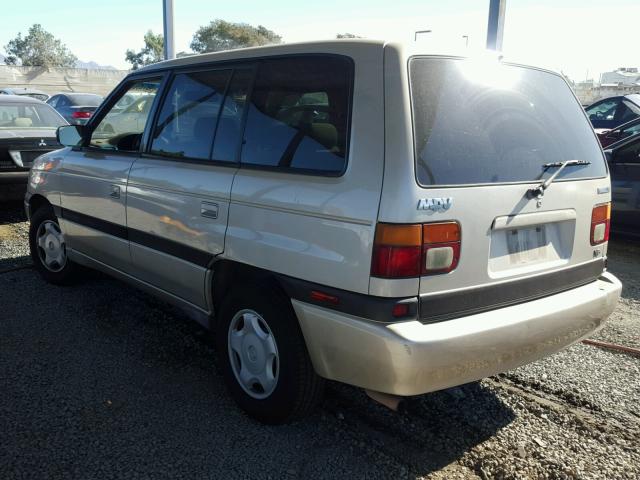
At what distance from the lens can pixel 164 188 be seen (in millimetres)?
3451

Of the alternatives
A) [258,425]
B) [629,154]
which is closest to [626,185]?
[629,154]

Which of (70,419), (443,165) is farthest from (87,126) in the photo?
(443,165)

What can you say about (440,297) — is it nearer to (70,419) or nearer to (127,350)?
(70,419)

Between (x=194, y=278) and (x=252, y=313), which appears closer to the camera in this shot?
(x=252, y=313)

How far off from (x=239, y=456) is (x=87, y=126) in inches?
114

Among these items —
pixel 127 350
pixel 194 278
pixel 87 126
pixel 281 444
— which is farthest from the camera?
pixel 87 126

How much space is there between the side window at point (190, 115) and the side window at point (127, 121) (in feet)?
0.77

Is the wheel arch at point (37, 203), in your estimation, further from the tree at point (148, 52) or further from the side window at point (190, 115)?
the tree at point (148, 52)

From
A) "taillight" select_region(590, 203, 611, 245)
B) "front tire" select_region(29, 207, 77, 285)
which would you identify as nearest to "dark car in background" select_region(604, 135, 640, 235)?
"taillight" select_region(590, 203, 611, 245)

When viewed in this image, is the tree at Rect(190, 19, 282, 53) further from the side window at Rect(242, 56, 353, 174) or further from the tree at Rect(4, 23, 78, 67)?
the side window at Rect(242, 56, 353, 174)

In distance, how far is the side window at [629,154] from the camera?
643 centimetres

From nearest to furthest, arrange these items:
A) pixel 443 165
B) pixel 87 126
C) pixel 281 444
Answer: pixel 443 165 → pixel 281 444 → pixel 87 126

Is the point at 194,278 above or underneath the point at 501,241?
underneath

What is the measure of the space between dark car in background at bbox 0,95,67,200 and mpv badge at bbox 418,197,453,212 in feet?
20.3
